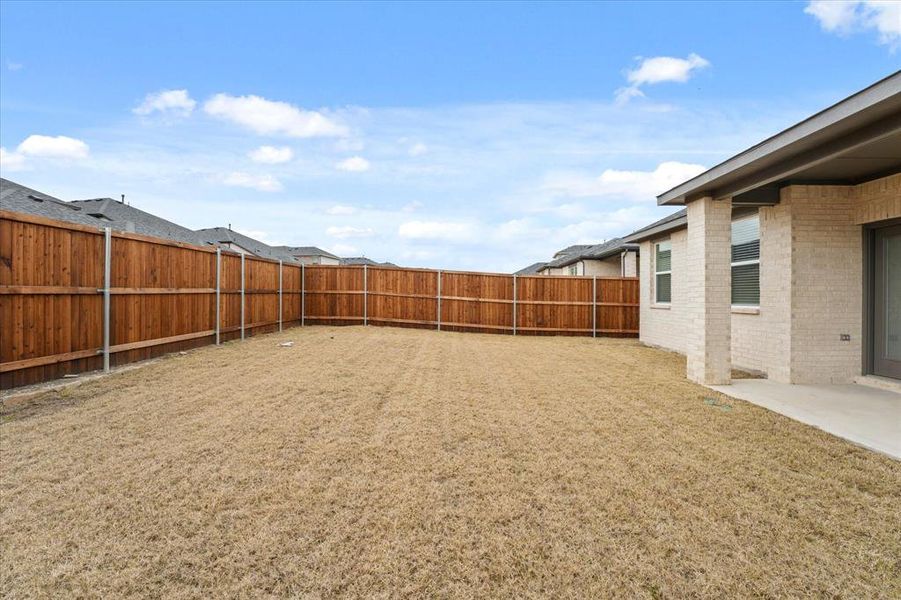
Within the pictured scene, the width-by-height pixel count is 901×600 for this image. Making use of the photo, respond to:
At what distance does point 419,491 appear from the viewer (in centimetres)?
285

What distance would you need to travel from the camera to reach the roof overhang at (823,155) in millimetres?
3734

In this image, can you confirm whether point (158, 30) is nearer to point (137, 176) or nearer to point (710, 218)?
point (137, 176)

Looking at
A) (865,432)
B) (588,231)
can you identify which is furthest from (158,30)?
(588,231)

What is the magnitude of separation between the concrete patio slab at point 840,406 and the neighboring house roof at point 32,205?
12353 mm

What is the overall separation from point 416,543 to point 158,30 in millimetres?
11746

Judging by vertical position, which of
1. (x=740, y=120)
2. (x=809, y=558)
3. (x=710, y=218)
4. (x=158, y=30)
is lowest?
(x=809, y=558)

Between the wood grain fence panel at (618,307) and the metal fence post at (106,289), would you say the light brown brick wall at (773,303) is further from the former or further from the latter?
the metal fence post at (106,289)

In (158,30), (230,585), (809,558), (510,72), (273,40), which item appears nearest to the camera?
(230,585)

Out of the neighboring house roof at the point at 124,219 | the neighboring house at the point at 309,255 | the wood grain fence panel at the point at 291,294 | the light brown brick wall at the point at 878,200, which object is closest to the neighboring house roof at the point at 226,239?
the neighboring house roof at the point at 124,219

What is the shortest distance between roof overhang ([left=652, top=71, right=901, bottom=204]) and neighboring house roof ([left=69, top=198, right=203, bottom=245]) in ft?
48.1

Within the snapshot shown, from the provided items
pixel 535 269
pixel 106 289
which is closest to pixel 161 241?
pixel 106 289

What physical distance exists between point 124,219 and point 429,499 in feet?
52.8

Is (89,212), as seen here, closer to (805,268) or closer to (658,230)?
(658,230)

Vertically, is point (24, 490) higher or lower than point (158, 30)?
lower
